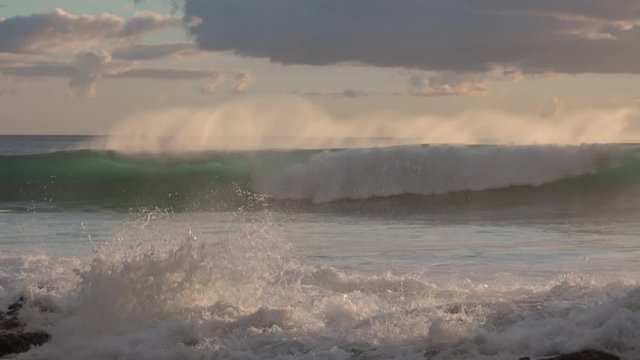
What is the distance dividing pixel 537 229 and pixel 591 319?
9923 millimetres

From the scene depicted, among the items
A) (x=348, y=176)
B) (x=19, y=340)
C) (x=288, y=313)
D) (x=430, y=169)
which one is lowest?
(x=19, y=340)

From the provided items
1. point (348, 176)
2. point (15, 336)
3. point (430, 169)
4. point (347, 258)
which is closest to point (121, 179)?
point (348, 176)

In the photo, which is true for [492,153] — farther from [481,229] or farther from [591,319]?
[591,319]

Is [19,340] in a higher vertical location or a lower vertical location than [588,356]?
lower

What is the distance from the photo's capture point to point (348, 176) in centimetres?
2612

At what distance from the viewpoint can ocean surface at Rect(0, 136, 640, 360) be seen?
26.6ft

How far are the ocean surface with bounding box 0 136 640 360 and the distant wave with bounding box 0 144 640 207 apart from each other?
2.8 inches

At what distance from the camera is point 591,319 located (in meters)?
7.69

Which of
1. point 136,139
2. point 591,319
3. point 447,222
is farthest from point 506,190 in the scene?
point 591,319

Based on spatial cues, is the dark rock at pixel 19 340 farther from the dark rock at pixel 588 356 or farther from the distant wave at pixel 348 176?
the distant wave at pixel 348 176

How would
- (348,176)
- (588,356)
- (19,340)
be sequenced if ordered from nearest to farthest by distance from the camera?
(588,356) → (19,340) → (348,176)

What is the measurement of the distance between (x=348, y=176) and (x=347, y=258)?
12581 millimetres

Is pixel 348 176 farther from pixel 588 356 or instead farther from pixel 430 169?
pixel 588 356

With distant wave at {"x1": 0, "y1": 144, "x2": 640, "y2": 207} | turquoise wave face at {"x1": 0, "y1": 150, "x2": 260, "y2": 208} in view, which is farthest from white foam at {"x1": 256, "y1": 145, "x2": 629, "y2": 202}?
turquoise wave face at {"x1": 0, "y1": 150, "x2": 260, "y2": 208}
